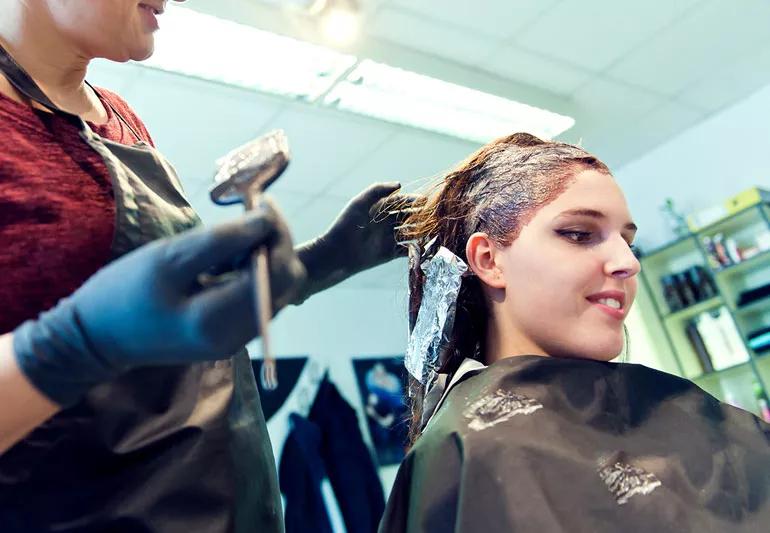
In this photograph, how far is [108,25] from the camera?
1024mm

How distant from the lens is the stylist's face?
→ 1.01 meters

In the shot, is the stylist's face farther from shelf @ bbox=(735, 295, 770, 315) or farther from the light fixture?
shelf @ bbox=(735, 295, 770, 315)

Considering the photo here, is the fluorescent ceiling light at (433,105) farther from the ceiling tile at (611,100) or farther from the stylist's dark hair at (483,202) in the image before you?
the stylist's dark hair at (483,202)

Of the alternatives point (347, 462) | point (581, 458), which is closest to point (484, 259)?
point (581, 458)

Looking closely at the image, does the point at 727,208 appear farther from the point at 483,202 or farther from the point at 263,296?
the point at 263,296

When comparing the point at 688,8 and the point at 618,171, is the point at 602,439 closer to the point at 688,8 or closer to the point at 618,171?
the point at 688,8

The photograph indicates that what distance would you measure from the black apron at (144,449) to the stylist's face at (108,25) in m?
0.10

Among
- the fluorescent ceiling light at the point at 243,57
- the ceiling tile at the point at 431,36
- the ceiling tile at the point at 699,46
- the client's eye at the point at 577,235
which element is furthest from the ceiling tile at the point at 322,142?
the client's eye at the point at 577,235

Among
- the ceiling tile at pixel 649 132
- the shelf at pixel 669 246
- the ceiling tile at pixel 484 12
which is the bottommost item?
the shelf at pixel 669 246

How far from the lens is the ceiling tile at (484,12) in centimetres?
317

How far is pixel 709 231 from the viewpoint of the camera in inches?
180

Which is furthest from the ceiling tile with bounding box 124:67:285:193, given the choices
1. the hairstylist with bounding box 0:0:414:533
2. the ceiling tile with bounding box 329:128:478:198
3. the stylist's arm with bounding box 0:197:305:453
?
the stylist's arm with bounding box 0:197:305:453

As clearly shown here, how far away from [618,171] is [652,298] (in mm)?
1213

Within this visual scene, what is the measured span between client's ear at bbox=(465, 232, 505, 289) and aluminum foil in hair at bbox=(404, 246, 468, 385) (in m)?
0.06
